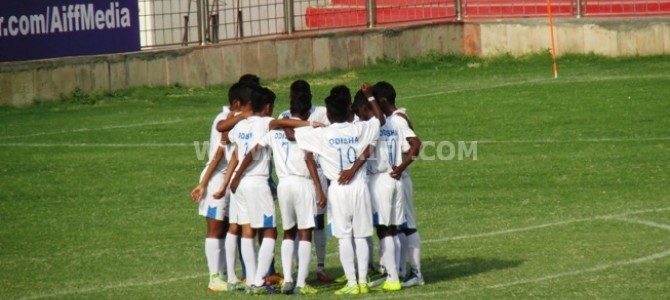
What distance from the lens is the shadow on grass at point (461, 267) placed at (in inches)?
541

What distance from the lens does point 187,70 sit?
27391mm

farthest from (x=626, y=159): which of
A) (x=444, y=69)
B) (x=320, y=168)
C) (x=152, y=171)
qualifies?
(x=444, y=69)

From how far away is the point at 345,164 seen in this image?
12.7 meters

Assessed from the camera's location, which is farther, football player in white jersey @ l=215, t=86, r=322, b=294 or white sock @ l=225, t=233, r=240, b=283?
white sock @ l=225, t=233, r=240, b=283

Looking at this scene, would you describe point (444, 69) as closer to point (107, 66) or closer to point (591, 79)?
point (591, 79)

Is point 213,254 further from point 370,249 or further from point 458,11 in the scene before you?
point 458,11

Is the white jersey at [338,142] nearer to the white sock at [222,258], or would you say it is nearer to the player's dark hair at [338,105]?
the player's dark hair at [338,105]

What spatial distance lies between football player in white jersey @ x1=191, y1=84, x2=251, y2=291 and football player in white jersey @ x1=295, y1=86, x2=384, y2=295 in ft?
2.91

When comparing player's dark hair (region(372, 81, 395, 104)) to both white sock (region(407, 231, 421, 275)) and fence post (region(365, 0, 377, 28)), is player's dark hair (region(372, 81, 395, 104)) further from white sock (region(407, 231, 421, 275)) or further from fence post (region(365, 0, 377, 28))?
fence post (region(365, 0, 377, 28))

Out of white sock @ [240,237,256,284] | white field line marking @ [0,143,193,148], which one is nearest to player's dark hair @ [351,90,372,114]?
white sock @ [240,237,256,284]

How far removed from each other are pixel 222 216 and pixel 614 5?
17993mm

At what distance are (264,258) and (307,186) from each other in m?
0.70

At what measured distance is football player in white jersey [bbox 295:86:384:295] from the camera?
12719mm

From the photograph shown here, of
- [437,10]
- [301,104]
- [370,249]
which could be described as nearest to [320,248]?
[370,249]
